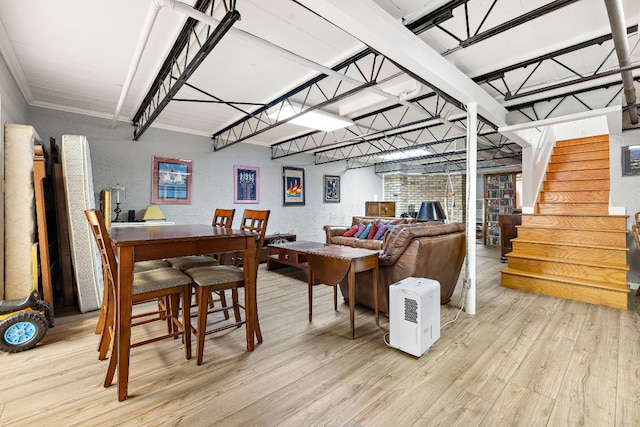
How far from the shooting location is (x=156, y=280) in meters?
1.93

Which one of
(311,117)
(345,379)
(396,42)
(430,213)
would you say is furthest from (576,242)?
(311,117)

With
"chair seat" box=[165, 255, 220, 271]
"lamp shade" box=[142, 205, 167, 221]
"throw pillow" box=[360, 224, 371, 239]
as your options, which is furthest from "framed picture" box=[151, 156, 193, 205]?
"throw pillow" box=[360, 224, 371, 239]

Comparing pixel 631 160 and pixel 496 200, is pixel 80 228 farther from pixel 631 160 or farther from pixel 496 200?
pixel 496 200

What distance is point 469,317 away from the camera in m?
3.04

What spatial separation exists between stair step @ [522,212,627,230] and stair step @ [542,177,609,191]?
1.00m

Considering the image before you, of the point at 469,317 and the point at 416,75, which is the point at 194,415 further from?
the point at 416,75

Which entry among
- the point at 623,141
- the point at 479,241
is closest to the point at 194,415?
the point at 623,141

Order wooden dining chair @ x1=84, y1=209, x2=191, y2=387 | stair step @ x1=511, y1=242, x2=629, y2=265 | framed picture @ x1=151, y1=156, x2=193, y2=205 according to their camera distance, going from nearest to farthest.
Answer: wooden dining chair @ x1=84, y1=209, x2=191, y2=387 < stair step @ x1=511, y1=242, x2=629, y2=265 < framed picture @ x1=151, y1=156, x2=193, y2=205

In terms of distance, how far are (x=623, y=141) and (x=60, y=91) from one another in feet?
26.1

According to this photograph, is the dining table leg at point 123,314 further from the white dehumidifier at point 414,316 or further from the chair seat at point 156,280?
the white dehumidifier at point 414,316

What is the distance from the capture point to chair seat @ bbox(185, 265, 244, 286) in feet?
6.80

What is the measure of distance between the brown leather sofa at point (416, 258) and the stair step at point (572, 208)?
2.61m

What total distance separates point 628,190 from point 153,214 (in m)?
7.49

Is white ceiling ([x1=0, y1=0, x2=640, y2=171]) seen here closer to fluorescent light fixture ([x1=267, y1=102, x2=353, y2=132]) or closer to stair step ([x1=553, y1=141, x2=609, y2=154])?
fluorescent light fixture ([x1=267, y1=102, x2=353, y2=132])
